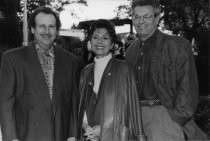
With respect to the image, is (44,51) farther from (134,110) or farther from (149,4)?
(149,4)

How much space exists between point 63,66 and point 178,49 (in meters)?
1.10

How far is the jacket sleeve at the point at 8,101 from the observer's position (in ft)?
10.3

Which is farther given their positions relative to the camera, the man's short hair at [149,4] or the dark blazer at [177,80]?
the man's short hair at [149,4]

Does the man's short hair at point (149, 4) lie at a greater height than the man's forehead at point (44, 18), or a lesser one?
greater

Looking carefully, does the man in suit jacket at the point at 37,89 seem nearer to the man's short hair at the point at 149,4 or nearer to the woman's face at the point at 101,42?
the woman's face at the point at 101,42

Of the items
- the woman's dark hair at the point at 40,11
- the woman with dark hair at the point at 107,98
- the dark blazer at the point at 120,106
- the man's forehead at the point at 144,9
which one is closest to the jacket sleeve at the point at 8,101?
the woman's dark hair at the point at 40,11

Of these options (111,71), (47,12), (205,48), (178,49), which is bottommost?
(205,48)

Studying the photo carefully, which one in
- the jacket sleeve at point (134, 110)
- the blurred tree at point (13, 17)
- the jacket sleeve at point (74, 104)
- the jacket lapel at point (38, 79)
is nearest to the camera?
the jacket lapel at point (38, 79)

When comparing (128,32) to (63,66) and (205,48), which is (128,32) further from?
(63,66)

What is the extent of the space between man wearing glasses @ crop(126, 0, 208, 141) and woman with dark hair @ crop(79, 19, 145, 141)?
0.21 metres

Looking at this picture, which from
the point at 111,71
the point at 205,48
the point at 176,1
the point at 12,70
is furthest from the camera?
the point at 176,1

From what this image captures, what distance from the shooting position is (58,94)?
3.32 metres

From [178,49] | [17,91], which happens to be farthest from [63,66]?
[178,49]

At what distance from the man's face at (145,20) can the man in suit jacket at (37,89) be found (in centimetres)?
81
